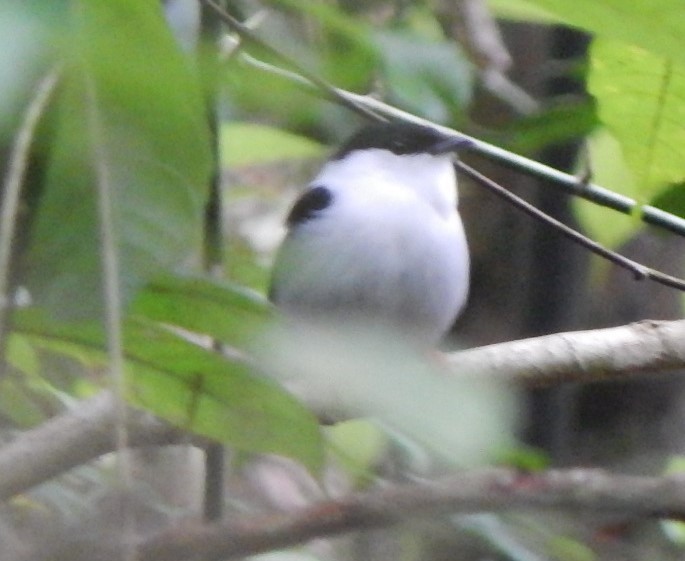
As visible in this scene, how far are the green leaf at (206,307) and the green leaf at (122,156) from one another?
103 mm

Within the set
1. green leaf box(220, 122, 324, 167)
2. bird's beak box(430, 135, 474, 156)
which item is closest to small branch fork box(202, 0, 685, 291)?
green leaf box(220, 122, 324, 167)

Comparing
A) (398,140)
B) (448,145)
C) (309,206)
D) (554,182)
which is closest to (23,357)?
(554,182)

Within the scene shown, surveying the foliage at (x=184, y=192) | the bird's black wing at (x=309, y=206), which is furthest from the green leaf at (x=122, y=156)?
the bird's black wing at (x=309, y=206)

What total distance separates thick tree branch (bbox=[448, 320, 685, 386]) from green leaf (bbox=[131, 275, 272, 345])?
0.42m

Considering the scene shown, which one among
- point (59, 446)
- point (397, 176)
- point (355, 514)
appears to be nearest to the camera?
point (355, 514)

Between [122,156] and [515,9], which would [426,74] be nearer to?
[515,9]

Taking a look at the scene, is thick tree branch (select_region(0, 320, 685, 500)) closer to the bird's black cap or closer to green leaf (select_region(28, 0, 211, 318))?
green leaf (select_region(28, 0, 211, 318))

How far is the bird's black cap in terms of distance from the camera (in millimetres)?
2162

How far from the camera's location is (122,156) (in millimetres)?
539

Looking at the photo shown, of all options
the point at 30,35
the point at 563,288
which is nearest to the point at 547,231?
the point at 563,288

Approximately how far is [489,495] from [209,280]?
0.83 feet

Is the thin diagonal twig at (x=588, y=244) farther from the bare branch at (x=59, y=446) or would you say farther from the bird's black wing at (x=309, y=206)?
the bird's black wing at (x=309, y=206)

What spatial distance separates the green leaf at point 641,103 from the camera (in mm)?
713

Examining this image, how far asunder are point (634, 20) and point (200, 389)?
426 millimetres
